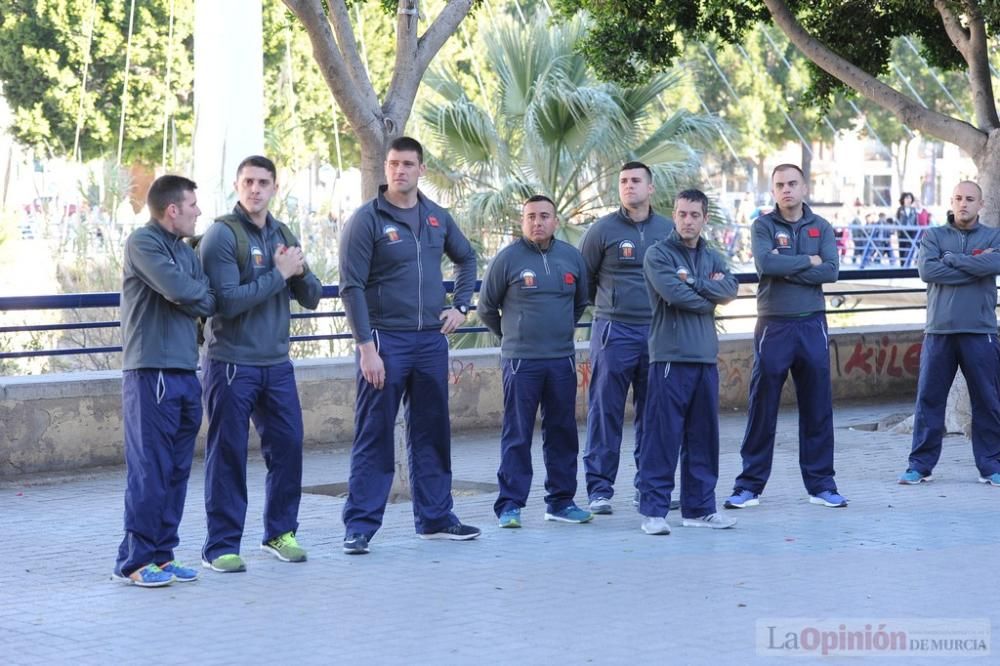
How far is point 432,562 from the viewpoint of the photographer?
753 cm

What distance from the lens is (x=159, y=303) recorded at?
706 cm

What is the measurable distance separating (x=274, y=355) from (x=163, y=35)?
34153mm

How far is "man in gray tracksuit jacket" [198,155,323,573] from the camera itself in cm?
731

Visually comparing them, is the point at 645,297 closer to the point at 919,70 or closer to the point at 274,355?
the point at 274,355

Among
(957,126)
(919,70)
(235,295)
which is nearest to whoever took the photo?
(235,295)

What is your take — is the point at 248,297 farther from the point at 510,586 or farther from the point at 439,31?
the point at 439,31

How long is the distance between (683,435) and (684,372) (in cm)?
38

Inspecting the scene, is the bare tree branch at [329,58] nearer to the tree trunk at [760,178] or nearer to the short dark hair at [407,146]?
the short dark hair at [407,146]

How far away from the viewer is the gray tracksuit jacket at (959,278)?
10008 mm

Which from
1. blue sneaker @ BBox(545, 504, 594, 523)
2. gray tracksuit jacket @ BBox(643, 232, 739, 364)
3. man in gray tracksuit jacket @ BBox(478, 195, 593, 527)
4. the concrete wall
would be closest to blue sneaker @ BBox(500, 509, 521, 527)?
man in gray tracksuit jacket @ BBox(478, 195, 593, 527)

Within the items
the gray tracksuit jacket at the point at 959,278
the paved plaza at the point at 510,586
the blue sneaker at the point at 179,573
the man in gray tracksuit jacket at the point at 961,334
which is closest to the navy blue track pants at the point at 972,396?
the man in gray tracksuit jacket at the point at 961,334

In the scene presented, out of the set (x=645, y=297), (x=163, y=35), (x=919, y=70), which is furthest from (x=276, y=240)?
(x=919, y=70)

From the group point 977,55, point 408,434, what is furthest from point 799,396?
point 977,55

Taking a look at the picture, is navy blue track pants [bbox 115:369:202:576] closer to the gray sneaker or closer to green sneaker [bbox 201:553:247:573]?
green sneaker [bbox 201:553:247:573]
